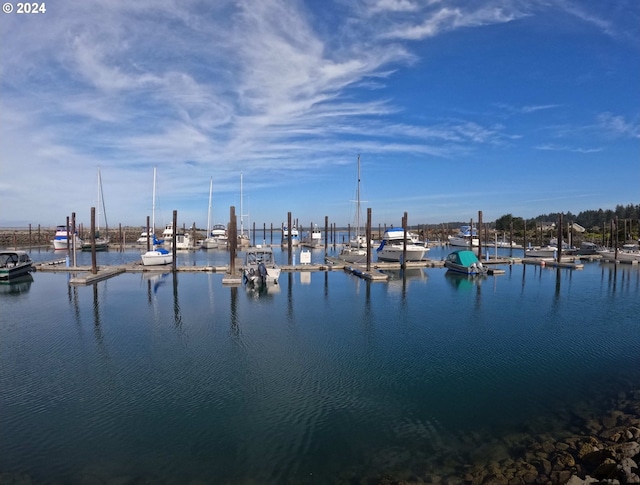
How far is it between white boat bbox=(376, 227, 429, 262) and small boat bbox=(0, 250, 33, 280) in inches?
1481

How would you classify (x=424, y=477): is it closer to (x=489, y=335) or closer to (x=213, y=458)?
(x=213, y=458)

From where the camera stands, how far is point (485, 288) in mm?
34875

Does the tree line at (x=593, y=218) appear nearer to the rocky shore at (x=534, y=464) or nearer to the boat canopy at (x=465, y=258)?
the boat canopy at (x=465, y=258)

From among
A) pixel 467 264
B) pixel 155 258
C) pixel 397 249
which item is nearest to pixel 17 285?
pixel 155 258

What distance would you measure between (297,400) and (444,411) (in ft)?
14.0

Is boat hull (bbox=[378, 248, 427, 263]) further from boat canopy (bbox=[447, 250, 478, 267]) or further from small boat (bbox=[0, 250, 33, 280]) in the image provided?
small boat (bbox=[0, 250, 33, 280])

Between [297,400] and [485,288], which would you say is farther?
[485,288]

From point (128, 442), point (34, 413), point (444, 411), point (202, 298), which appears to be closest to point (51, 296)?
point (202, 298)

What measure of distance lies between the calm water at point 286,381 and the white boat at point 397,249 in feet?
72.1

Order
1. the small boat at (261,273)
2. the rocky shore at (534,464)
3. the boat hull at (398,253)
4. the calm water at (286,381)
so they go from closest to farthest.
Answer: the rocky shore at (534,464)
the calm water at (286,381)
the small boat at (261,273)
the boat hull at (398,253)

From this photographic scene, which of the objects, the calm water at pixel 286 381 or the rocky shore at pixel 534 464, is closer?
the rocky shore at pixel 534 464

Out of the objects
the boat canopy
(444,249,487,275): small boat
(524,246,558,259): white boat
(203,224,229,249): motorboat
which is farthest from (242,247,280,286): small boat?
(203,224,229,249): motorboat

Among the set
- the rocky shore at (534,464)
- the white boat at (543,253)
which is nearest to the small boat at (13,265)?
the rocky shore at (534,464)

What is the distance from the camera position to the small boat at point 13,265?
119ft
